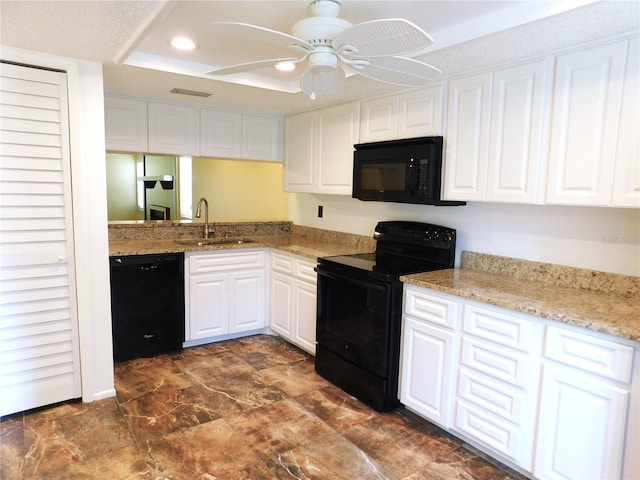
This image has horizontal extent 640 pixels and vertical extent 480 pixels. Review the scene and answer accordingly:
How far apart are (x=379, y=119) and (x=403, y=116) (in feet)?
0.75

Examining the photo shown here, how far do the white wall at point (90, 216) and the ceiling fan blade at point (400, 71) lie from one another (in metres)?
1.60

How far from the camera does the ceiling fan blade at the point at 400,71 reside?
A: 1.70 metres

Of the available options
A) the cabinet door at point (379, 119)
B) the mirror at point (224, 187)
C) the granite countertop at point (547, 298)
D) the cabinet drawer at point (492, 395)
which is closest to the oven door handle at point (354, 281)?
the granite countertop at point (547, 298)

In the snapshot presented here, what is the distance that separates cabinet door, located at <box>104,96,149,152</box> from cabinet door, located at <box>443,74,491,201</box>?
2.37m

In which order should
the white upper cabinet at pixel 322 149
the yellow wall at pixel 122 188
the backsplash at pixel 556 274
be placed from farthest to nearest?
the yellow wall at pixel 122 188
the white upper cabinet at pixel 322 149
the backsplash at pixel 556 274

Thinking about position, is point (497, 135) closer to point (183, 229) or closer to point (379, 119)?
point (379, 119)

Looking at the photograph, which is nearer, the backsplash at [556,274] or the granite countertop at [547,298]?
the granite countertop at [547,298]

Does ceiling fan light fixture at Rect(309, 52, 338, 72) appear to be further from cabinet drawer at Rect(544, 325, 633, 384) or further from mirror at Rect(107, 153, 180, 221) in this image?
mirror at Rect(107, 153, 180, 221)

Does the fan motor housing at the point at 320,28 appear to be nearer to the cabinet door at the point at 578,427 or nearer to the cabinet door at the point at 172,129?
the cabinet door at the point at 578,427

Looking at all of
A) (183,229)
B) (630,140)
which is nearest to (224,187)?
(183,229)

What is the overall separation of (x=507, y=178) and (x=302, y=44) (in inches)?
53.4

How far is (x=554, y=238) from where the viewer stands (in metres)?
2.36

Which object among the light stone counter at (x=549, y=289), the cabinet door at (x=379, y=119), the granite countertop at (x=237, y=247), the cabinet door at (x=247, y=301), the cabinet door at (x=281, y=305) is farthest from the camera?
the cabinet door at (x=247, y=301)

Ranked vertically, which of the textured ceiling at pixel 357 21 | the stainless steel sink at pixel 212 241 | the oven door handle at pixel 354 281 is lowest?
the oven door handle at pixel 354 281
